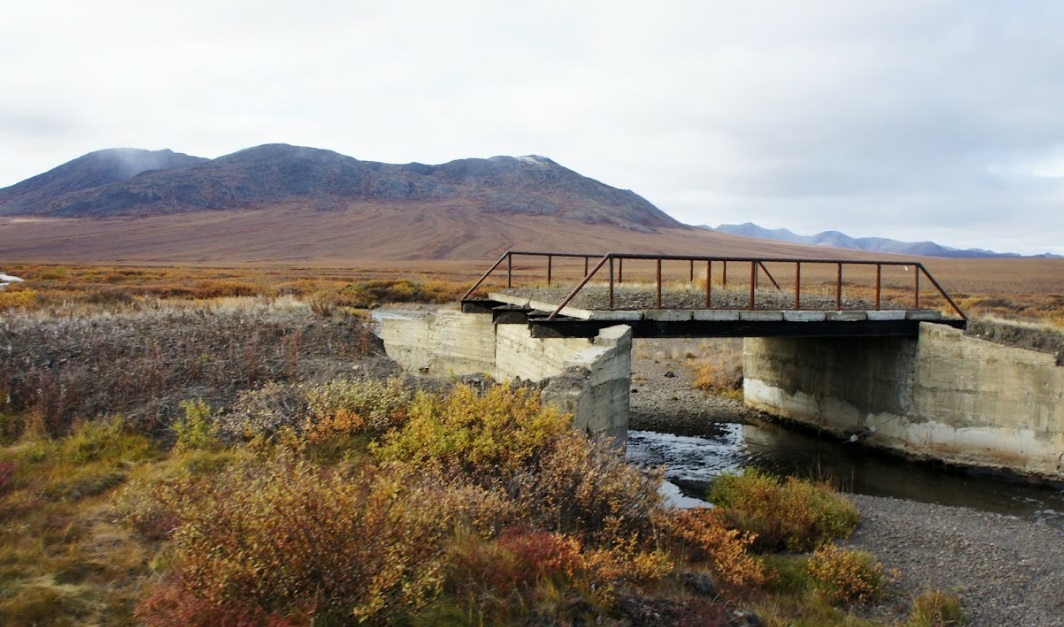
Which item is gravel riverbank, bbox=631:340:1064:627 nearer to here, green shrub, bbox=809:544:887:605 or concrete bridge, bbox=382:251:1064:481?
green shrub, bbox=809:544:887:605

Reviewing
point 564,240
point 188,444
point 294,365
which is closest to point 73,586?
point 188,444

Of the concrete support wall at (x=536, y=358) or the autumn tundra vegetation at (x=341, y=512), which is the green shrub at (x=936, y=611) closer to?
the autumn tundra vegetation at (x=341, y=512)

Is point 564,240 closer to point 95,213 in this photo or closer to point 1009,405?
point 95,213

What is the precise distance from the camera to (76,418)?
29.3 ft

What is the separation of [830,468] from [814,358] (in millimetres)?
4047

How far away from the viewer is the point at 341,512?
4996 mm

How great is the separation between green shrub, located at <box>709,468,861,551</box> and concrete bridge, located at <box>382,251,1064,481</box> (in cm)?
229

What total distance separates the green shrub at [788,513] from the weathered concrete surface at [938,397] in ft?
16.6

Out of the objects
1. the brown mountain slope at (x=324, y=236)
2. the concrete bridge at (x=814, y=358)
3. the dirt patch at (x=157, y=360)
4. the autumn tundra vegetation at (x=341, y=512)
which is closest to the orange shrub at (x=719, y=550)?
the autumn tundra vegetation at (x=341, y=512)

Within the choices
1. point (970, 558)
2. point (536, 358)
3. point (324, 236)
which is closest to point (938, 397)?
point (970, 558)

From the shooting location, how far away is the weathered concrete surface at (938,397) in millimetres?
13430

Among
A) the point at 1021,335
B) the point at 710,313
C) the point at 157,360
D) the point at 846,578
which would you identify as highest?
the point at 710,313

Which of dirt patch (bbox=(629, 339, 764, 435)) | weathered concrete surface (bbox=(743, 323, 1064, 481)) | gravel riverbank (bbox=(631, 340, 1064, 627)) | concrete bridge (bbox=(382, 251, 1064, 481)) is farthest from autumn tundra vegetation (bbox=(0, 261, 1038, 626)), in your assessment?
dirt patch (bbox=(629, 339, 764, 435))

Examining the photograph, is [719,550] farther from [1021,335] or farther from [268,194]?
[268,194]
